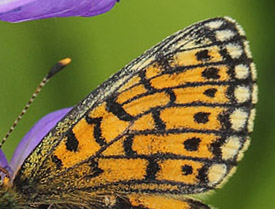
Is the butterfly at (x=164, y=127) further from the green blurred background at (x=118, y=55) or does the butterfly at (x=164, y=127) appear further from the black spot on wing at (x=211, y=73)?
the green blurred background at (x=118, y=55)

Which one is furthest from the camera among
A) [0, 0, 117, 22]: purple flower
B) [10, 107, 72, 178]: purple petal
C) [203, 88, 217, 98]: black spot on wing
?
[10, 107, 72, 178]: purple petal

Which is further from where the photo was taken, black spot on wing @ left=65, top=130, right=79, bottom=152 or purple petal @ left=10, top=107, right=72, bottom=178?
purple petal @ left=10, top=107, right=72, bottom=178

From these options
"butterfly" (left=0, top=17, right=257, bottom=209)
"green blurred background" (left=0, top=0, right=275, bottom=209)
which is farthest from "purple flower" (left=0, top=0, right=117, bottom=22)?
"green blurred background" (left=0, top=0, right=275, bottom=209)

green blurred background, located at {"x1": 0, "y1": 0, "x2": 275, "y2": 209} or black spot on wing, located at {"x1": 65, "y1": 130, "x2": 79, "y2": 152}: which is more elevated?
green blurred background, located at {"x1": 0, "y1": 0, "x2": 275, "y2": 209}

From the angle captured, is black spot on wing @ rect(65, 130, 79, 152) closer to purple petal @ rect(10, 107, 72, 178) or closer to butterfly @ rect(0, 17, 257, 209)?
butterfly @ rect(0, 17, 257, 209)

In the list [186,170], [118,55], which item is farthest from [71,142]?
[118,55]

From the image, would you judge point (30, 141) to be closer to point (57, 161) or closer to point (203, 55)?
point (57, 161)

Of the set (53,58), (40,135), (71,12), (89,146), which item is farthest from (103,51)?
(71,12)

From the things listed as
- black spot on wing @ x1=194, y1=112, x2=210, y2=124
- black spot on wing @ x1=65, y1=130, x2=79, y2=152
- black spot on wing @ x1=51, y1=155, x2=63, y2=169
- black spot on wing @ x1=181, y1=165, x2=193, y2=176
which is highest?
black spot on wing @ x1=194, y1=112, x2=210, y2=124
